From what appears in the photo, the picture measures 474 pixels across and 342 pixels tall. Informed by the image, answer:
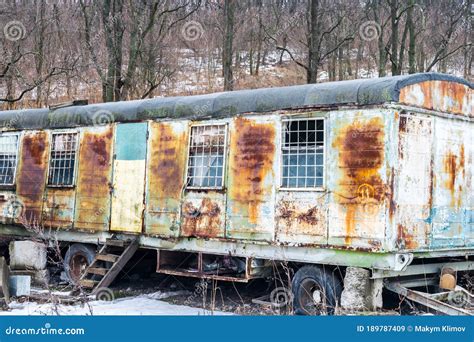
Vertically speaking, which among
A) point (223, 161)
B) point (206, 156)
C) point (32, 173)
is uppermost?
point (206, 156)

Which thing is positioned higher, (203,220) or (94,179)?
(94,179)

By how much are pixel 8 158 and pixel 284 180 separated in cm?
731

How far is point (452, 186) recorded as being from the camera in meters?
10.2

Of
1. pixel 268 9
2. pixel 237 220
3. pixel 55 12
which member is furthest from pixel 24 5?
pixel 237 220

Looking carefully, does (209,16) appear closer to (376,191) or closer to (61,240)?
(61,240)

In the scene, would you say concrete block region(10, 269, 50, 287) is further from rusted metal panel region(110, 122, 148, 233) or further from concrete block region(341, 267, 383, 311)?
concrete block region(341, 267, 383, 311)

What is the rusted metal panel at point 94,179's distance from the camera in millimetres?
12547

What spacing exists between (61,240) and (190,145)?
3.93m

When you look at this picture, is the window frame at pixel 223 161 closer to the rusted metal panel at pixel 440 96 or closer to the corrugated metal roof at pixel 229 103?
the corrugated metal roof at pixel 229 103

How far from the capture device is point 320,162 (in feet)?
32.0

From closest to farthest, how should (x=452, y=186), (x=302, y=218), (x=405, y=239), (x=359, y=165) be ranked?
(x=405, y=239), (x=359, y=165), (x=302, y=218), (x=452, y=186)

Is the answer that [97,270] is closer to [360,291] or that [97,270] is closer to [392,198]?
[360,291]

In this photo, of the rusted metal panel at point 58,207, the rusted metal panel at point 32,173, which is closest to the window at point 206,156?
the rusted metal panel at point 58,207

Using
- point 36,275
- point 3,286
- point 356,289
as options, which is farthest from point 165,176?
point 356,289
